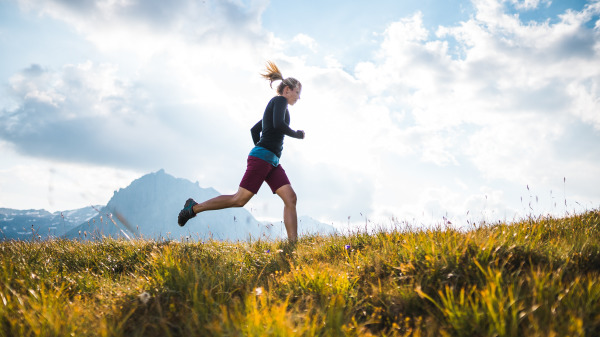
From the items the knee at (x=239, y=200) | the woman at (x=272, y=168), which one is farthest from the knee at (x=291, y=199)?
the knee at (x=239, y=200)

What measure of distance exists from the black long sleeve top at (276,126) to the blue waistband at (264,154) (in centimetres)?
7

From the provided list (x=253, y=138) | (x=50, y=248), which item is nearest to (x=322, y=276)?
(x=253, y=138)

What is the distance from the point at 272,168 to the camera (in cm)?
574

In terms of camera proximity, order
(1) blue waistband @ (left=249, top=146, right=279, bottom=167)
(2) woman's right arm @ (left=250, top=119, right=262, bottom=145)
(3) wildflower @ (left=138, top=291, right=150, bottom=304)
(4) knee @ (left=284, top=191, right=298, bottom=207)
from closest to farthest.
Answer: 1. (3) wildflower @ (left=138, top=291, right=150, bottom=304)
2. (1) blue waistband @ (left=249, top=146, right=279, bottom=167)
3. (4) knee @ (left=284, top=191, right=298, bottom=207)
4. (2) woman's right arm @ (left=250, top=119, right=262, bottom=145)

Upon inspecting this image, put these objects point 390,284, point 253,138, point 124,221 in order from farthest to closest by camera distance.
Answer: point 253,138, point 124,221, point 390,284

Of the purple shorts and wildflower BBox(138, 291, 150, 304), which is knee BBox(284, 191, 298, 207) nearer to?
the purple shorts

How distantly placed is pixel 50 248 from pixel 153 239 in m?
1.47

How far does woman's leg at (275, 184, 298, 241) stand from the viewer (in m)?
5.68

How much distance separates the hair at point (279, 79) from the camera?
600 centimetres

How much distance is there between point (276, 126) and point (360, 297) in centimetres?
329

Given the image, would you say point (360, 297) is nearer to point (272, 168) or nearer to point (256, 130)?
point (272, 168)

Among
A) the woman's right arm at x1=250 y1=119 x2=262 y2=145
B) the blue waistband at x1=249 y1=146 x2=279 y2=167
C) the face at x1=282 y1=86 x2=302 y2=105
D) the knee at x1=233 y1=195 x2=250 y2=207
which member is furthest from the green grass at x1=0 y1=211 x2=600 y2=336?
the face at x1=282 y1=86 x2=302 y2=105

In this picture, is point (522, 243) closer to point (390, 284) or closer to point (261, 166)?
point (390, 284)

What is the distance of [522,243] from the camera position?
310 centimetres
